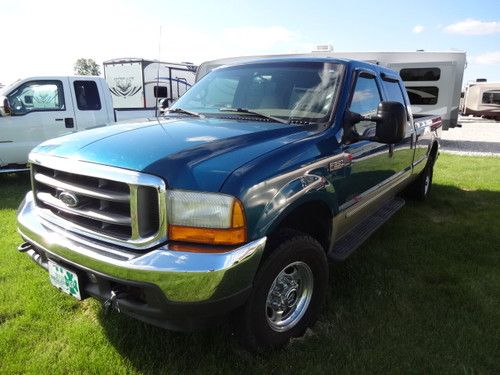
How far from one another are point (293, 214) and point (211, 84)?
1789 millimetres

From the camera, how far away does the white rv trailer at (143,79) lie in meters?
14.9

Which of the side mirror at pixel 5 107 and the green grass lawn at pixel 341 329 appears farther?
the side mirror at pixel 5 107

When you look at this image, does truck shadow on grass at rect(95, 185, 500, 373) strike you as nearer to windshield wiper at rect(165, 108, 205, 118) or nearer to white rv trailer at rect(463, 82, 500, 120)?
windshield wiper at rect(165, 108, 205, 118)

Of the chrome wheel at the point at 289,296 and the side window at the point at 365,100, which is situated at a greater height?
the side window at the point at 365,100

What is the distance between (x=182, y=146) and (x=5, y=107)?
6.11 m

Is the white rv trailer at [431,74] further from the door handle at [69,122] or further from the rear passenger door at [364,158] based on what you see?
the rear passenger door at [364,158]

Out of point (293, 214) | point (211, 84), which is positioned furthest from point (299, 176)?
point (211, 84)

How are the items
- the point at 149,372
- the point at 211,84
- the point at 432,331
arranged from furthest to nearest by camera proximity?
1. the point at 211,84
2. the point at 432,331
3. the point at 149,372

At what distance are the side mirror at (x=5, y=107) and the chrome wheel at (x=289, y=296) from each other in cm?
633

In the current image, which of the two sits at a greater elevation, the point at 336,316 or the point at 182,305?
the point at 182,305

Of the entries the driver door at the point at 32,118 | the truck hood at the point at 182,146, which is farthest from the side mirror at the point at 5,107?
the truck hood at the point at 182,146

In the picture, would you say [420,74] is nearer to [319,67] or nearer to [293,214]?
[319,67]

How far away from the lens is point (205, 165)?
2.08 metres

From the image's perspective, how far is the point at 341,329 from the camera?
9.32 feet
